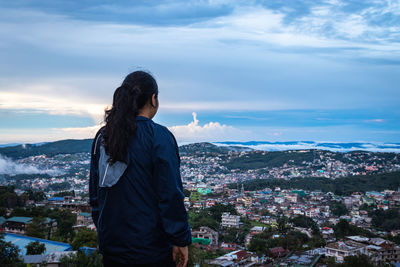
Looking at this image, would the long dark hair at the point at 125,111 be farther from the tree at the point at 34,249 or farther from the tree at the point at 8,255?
the tree at the point at 34,249

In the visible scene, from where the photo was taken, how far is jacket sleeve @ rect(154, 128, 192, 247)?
1167 millimetres

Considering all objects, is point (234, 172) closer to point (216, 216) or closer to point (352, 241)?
point (216, 216)

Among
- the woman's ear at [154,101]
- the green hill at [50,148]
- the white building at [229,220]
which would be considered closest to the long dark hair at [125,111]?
the woman's ear at [154,101]

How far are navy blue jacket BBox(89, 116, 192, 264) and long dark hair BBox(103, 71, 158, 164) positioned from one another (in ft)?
0.10

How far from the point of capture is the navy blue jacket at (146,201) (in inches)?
46.1

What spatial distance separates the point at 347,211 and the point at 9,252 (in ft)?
107

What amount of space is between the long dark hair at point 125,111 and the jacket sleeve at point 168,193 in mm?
115

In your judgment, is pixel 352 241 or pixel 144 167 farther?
pixel 352 241

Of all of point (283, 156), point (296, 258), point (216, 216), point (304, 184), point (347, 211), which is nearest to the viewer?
point (296, 258)

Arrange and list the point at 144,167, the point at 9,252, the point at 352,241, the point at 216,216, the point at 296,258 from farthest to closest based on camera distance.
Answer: the point at 216,216 < the point at 352,241 < the point at 296,258 < the point at 9,252 < the point at 144,167

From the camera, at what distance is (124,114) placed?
4.11ft

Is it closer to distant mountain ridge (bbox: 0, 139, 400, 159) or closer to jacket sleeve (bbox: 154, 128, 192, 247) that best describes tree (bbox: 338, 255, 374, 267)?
jacket sleeve (bbox: 154, 128, 192, 247)

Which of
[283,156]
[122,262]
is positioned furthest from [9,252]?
[283,156]

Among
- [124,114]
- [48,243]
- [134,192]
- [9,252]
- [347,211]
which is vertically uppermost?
[124,114]
